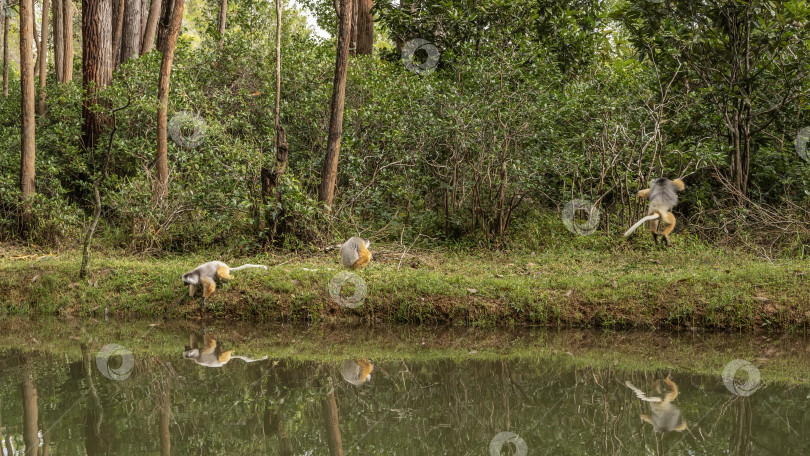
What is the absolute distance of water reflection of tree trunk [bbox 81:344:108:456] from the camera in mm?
4062

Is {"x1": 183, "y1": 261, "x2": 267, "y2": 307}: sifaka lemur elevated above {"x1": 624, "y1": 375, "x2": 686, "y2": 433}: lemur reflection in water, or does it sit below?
above

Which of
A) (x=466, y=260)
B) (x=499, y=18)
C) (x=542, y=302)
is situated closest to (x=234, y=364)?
(x=542, y=302)

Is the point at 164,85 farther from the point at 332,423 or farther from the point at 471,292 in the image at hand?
the point at 332,423

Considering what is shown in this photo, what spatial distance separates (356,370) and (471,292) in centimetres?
189

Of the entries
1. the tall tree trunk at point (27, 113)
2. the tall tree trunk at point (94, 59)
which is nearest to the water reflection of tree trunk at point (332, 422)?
the tall tree trunk at point (27, 113)

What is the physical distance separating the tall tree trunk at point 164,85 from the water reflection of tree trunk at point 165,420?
4.97 metres

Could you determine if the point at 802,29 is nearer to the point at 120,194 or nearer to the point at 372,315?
the point at 372,315

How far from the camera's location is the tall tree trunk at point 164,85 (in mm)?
9836

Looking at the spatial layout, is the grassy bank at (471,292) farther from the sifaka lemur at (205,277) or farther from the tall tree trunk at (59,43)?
the tall tree trunk at (59,43)

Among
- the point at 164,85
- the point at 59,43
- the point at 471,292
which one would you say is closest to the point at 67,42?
the point at 59,43

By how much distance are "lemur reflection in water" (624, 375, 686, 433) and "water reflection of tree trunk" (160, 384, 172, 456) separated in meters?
3.08

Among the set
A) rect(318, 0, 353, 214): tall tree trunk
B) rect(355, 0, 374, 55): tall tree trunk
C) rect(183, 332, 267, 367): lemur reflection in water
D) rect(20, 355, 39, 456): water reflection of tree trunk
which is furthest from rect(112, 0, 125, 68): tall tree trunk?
rect(20, 355, 39, 456): water reflection of tree trunk

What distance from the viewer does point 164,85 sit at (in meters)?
10.0

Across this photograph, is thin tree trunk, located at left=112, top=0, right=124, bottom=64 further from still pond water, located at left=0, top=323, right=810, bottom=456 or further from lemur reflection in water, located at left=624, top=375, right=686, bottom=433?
lemur reflection in water, located at left=624, top=375, right=686, bottom=433
